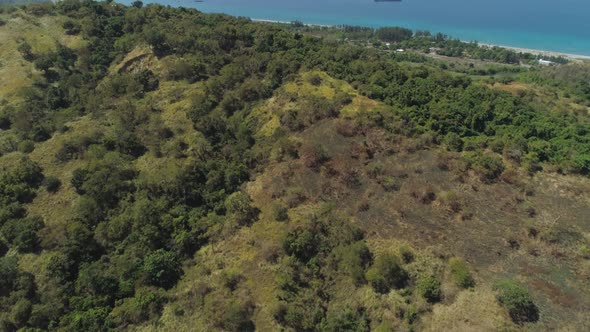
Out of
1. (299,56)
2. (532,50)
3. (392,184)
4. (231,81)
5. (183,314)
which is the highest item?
(532,50)

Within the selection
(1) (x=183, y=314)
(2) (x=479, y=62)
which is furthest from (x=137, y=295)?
(2) (x=479, y=62)

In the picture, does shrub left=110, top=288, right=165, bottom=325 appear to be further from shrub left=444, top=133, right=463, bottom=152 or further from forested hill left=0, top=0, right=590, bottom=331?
shrub left=444, top=133, right=463, bottom=152

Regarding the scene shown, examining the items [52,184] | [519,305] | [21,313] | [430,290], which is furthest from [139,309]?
[519,305]

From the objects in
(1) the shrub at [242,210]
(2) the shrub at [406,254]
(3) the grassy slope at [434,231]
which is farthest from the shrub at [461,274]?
(1) the shrub at [242,210]

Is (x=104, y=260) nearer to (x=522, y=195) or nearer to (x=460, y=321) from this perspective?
(x=460, y=321)

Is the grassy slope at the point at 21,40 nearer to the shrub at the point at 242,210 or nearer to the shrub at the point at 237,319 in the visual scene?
the shrub at the point at 242,210

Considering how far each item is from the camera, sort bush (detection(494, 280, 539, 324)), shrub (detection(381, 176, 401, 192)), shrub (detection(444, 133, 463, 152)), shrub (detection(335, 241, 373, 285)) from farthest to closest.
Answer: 1. shrub (detection(444, 133, 463, 152))
2. shrub (detection(381, 176, 401, 192))
3. shrub (detection(335, 241, 373, 285))
4. bush (detection(494, 280, 539, 324))

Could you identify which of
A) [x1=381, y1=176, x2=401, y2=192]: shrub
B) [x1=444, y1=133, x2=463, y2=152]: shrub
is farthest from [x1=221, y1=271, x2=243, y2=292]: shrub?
[x1=444, y1=133, x2=463, y2=152]: shrub
